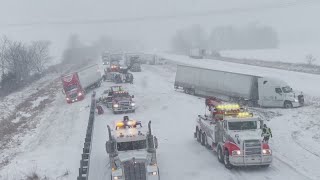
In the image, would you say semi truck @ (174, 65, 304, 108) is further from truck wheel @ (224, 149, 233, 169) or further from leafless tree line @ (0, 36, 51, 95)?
leafless tree line @ (0, 36, 51, 95)

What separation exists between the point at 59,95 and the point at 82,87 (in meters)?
7.17

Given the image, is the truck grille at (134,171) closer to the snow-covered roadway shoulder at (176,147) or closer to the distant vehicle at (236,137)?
the snow-covered roadway shoulder at (176,147)

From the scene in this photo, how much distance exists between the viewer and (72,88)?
174ft

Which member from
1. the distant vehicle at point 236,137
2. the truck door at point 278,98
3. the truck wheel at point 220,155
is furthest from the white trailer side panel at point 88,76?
the truck wheel at point 220,155

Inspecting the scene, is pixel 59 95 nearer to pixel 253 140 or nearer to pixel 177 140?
pixel 177 140

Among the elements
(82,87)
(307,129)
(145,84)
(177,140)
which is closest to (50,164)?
(177,140)

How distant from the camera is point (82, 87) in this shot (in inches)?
2173

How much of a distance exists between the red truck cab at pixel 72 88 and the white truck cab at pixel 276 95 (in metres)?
22.7

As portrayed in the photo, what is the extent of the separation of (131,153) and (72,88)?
3396 centimetres

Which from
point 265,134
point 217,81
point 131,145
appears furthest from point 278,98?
point 131,145

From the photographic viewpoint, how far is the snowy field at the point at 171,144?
2384 centimetres

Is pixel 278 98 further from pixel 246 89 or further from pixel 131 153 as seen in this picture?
pixel 131 153

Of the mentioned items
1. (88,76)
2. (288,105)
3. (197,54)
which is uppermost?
(88,76)

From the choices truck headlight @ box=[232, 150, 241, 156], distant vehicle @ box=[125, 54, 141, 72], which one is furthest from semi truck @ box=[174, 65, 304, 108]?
distant vehicle @ box=[125, 54, 141, 72]
